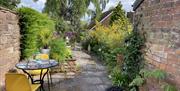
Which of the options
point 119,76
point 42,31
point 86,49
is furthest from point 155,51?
point 86,49

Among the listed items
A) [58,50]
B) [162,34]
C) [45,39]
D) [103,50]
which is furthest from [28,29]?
[103,50]

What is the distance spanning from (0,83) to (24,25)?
7.34 feet

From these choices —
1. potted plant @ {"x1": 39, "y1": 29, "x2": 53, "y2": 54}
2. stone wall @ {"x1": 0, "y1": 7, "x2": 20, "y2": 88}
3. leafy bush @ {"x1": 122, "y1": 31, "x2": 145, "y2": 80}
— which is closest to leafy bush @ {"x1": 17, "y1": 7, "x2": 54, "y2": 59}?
stone wall @ {"x1": 0, "y1": 7, "x2": 20, "y2": 88}

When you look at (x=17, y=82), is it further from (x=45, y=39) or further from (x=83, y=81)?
(x=45, y=39)

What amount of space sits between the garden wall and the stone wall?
3.07 meters

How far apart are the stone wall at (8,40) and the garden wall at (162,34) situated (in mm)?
3071

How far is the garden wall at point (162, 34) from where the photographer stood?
327cm

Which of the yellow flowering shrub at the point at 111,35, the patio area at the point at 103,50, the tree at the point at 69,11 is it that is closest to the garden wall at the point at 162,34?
the patio area at the point at 103,50

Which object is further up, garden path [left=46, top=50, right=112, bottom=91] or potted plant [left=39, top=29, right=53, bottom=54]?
potted plant [left=39, top=29, right=53, bottom=54]

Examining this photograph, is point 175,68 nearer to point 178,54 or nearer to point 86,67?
point 178,54

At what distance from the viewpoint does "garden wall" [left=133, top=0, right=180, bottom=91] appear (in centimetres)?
327

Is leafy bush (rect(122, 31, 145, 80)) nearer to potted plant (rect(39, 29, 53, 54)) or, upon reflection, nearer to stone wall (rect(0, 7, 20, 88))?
stone wall (rect(0, 7, 20, 88))

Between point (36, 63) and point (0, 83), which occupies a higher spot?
point (36, 63)

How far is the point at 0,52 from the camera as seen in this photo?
5062mm
